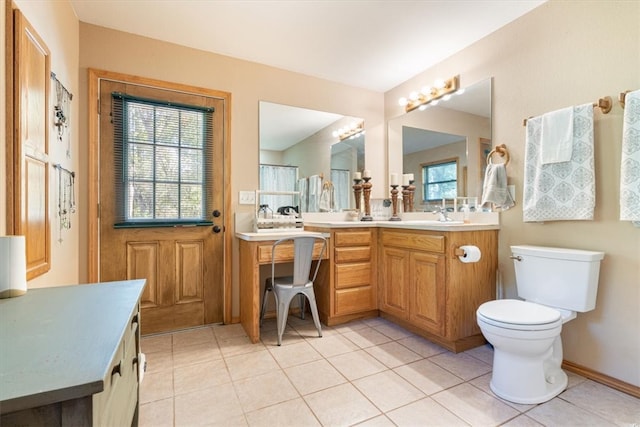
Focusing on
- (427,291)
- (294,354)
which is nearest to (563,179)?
(427,291)

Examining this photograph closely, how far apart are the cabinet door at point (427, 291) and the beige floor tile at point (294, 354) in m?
0.84

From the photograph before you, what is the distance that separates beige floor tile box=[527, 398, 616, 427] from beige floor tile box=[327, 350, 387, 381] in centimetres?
80

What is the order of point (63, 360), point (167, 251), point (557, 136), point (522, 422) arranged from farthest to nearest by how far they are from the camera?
point (167, 251) < point (557, 136) < point (522, 422) < point (63, 360)

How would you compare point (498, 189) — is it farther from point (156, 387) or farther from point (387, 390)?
point (156, 387)

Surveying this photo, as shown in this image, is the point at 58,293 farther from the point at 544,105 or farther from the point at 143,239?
the point at 544,105

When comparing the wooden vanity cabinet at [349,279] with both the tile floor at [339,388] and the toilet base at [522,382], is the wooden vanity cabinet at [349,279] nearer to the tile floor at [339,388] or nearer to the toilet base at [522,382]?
the tile floor at [339,388]

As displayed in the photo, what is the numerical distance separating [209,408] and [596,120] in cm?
271

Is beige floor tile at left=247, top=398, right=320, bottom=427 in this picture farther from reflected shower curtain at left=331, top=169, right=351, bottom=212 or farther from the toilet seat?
reflected shower curtain at left=331, top=169, right=351, bottom=212

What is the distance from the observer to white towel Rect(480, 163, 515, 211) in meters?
2.18

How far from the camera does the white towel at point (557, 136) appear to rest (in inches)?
71.6

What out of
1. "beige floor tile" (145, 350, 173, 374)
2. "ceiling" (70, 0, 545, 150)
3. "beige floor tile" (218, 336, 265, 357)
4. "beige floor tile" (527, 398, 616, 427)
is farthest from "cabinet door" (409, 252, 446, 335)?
"beige floor tile" (145, 350, 173, 374)

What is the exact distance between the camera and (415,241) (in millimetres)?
2332

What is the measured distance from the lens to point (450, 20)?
2188 millimetres

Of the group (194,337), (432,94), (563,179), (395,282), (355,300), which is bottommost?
(194,337)
